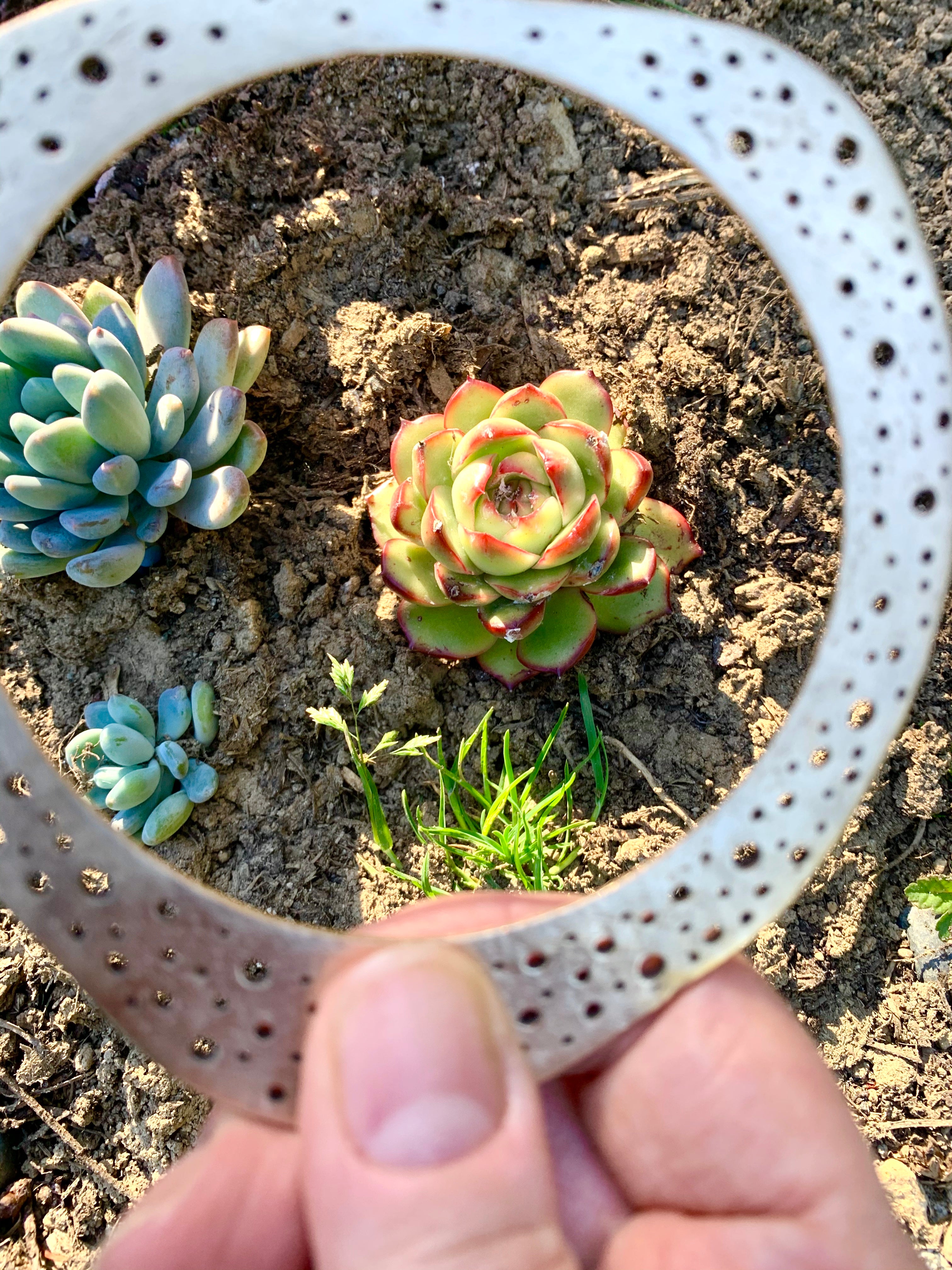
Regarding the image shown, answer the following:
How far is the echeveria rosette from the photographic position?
1096mm

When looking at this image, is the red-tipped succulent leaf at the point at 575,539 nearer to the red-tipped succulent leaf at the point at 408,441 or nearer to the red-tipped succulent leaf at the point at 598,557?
the red-tipped succulent leaf at the point at 598,557

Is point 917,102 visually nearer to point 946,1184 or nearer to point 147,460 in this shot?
point 147,460

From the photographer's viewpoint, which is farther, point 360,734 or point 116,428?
point 360,734

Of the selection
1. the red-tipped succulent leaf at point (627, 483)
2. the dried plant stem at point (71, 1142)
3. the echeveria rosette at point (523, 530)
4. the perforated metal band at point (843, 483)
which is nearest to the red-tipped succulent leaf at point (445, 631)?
the echeveria rosette at point (523, 530)

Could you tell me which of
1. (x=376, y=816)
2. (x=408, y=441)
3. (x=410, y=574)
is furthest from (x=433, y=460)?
(x=376, y=816)

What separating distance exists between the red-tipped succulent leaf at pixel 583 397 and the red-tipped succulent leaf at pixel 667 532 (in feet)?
0.44

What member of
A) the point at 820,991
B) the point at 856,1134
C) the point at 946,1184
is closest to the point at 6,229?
the point at 856,1134

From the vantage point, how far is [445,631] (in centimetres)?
120

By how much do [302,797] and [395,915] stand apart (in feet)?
0.93

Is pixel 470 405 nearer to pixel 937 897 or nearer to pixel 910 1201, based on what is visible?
pixel 937 897

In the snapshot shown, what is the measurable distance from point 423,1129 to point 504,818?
1.81ft

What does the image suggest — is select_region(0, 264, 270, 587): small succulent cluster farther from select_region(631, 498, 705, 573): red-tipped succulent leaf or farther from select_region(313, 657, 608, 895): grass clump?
select_region(631, 498, 705, 573): red-tipped succulent leaf

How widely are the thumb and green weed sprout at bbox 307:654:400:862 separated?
0.41m

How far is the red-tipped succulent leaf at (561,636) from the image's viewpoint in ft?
3.80
